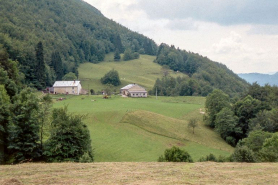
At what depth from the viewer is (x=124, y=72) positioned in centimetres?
13775

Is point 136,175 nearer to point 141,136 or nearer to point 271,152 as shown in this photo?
point 271,152

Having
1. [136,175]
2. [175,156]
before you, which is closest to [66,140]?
[175,156]

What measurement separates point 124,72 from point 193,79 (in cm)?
4115

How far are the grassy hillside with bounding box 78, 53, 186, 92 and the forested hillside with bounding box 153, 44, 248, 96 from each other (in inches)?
327

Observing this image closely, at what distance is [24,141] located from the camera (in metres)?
27.2

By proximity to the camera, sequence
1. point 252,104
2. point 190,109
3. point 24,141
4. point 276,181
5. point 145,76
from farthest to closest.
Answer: point 145,76 → point 190,109 → point 252,104 → point 24,141 → point 276,181

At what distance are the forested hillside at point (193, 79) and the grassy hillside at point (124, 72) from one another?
27.3 feet

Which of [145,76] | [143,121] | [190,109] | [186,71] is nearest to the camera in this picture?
[143,121]

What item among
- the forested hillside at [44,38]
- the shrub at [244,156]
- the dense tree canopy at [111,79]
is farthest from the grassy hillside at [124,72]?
the shrub at [244,156]

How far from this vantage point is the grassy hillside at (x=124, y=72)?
11181cm

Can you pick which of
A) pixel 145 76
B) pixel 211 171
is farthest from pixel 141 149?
pixel 145 76

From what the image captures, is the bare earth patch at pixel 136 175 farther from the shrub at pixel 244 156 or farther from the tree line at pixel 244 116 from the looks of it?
the tree line at pixel 244 116

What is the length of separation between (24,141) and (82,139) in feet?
20.8

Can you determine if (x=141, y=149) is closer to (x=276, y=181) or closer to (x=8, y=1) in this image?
(x=276, y=181)
